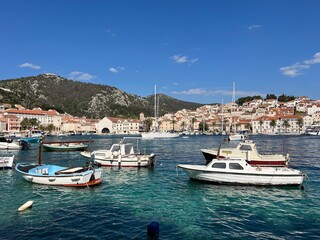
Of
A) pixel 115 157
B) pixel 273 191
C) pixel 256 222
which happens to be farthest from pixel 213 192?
pixel 115 157

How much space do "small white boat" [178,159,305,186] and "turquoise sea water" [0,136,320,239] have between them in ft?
1.80

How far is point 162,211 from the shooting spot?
646 inches

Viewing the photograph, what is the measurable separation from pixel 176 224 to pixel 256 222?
4111 millimetres

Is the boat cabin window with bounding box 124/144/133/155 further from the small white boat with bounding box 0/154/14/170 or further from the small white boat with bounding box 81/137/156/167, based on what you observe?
the small white boat with bounding box 0/154/14/170

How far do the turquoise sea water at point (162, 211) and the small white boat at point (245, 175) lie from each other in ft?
1.80

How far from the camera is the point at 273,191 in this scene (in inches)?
837

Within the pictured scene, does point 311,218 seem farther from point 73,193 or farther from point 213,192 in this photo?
point 73,193

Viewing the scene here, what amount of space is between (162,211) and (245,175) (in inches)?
347

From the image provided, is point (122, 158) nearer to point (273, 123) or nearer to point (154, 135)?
point (154, 135)

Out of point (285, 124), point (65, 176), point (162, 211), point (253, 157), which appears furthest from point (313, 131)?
point (162, 211)

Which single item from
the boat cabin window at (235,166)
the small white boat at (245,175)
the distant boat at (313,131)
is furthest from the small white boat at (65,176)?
the distant boat at (313,131)

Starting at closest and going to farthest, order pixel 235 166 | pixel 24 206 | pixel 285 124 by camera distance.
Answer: pixel 24 206 < pixel 235 166 < pixel 285 124

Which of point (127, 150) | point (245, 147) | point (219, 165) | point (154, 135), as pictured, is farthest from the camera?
point (154, 135)

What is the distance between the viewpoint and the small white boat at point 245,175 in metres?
22.2
